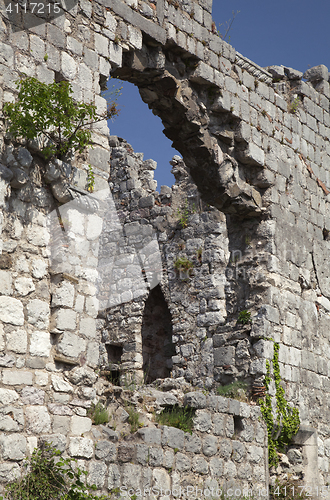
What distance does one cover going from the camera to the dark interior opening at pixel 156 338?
12.3m

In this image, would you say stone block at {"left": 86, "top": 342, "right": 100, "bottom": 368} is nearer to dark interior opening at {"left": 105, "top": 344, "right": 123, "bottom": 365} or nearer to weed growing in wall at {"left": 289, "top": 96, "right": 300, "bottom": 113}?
weed growing in wall at {"left": 289, "top": 96, "right": 300, "bottom": 113}

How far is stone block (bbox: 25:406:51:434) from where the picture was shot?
5004mm

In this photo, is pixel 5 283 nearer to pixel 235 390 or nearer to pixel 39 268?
pixel 39 268

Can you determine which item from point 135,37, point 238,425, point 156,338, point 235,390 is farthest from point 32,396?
point 156,338

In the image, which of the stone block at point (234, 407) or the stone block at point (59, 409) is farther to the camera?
the stone block at point (234, 407)

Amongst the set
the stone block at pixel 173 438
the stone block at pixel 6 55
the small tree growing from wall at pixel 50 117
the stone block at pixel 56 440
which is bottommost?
the stone block at pixel 56 440

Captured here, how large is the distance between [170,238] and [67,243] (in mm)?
6451

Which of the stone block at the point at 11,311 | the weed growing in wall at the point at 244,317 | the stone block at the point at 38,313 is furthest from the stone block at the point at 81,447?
the weed growing in wall at the point at 244,317

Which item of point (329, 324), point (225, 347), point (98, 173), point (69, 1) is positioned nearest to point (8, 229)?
point (98, 173)

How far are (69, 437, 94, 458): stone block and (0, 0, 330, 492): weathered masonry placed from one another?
20mm

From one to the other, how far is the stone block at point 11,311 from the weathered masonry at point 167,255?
0.03ft

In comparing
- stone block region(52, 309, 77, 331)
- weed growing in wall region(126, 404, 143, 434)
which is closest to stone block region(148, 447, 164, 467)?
weed growing in wall region(126, 404, 143, 434)

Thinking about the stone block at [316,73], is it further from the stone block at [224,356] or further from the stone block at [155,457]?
the stone block at [155,457]

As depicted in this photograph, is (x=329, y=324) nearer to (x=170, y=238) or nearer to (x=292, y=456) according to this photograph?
(x=292, y=456)
